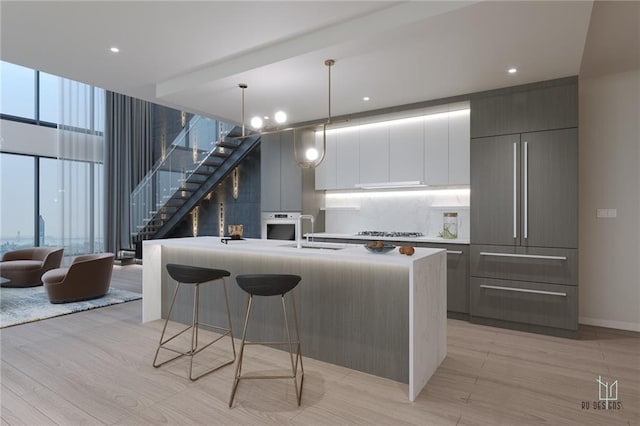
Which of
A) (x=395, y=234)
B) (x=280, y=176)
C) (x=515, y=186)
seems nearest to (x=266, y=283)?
(x=395, y=234)

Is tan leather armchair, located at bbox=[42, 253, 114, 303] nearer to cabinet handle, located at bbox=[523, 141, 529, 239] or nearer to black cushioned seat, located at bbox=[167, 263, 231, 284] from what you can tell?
black cushioned seat, located at bbox=[167, 263, 231, 284]

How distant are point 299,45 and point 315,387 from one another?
9.36ft

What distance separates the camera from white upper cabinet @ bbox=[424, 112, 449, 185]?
4.78 metres

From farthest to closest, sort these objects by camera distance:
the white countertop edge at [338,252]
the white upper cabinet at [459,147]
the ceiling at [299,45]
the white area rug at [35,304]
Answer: the white upper cabinet at [459,147], the white area rug at [35,304], the ceiling at [299,45], the white countertop edge at [338,252]

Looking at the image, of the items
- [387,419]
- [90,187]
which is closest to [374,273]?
[387,419]

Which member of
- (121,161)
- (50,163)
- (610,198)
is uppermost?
(121,161)

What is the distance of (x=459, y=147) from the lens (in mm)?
4680

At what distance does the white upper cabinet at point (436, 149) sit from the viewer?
188 inches

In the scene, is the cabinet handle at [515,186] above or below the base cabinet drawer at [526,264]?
above

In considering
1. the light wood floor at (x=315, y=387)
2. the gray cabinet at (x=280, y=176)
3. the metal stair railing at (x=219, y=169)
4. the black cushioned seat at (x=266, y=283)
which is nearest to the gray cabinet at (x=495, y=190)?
the light wood floor at (x=315, y=387)

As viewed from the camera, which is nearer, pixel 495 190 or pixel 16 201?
pixel 495 190

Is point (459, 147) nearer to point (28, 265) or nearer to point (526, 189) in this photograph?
point (526, 189)

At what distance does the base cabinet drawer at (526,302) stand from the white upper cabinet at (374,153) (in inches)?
76.1

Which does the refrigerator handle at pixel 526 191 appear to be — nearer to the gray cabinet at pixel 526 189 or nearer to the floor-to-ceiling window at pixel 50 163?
the gray cabinet at pixel 526 189
